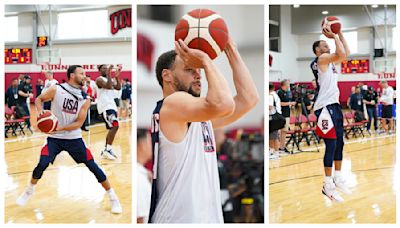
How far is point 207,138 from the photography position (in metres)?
2.79

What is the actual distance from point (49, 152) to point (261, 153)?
154 cm

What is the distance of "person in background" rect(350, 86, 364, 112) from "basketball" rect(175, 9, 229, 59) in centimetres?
184

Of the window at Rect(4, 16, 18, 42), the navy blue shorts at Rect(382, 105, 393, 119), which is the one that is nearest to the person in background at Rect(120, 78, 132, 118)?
the window at Rect(4, 16, 18, 42)

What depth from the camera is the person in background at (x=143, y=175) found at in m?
3.34

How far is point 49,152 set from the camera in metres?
3.53

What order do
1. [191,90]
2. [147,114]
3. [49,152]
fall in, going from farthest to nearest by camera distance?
1. [49,152]
2. [147,114]
3. [191,90]

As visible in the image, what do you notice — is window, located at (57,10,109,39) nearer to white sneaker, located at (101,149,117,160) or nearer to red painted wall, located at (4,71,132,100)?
red painted wall, located at (4,71,132,100)

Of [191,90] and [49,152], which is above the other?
[191,90]

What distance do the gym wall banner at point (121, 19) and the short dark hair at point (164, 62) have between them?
0.84m

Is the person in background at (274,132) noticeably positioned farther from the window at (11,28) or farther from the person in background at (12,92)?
the person in background at (12,92)

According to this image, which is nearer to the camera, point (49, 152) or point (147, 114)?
point (147, 114)

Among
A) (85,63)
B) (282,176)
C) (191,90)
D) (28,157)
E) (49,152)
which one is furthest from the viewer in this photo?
(28,157)

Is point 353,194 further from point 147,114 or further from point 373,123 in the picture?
point 147,114

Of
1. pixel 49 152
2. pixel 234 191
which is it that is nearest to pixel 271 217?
pixel 234 191
